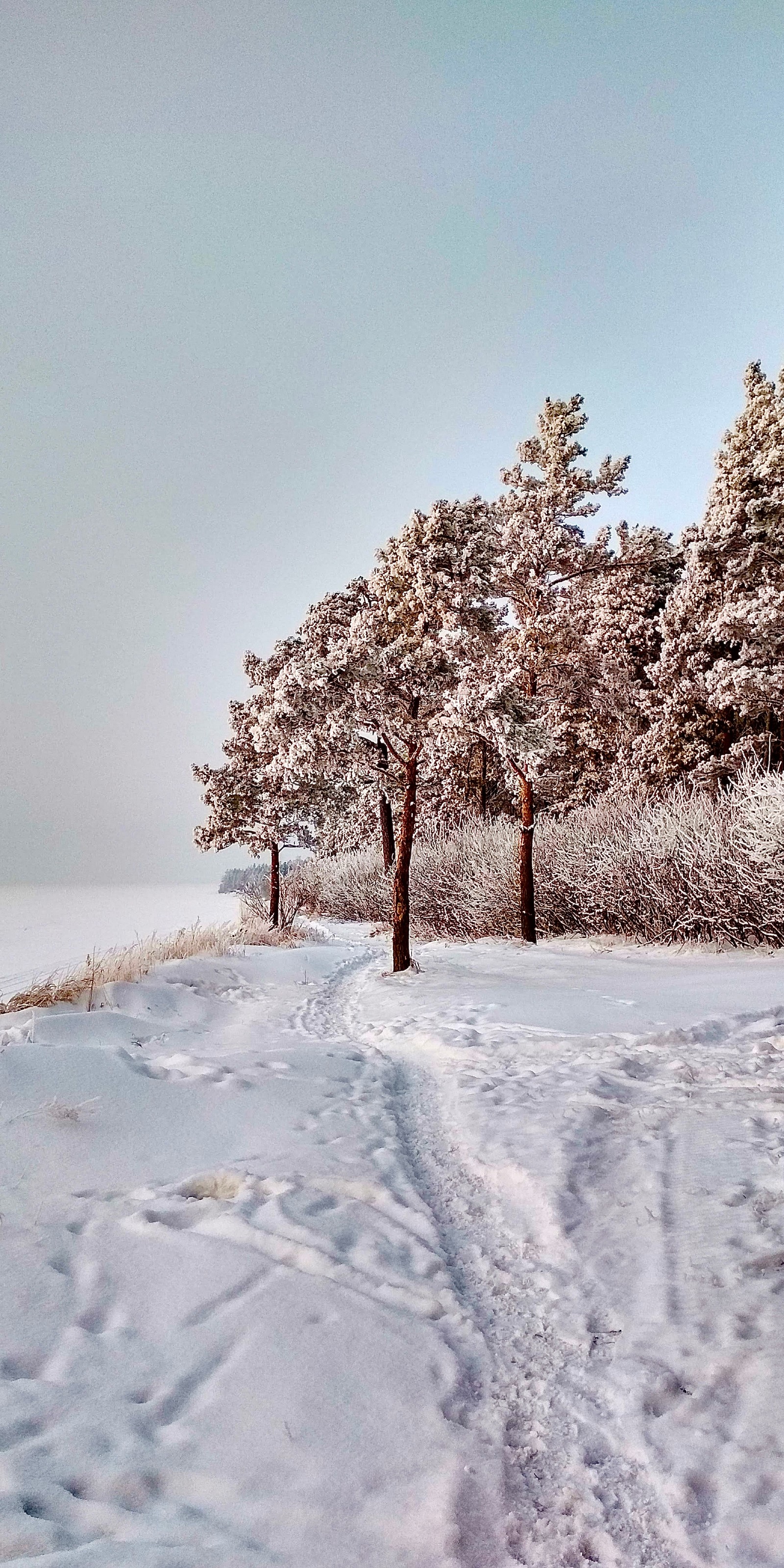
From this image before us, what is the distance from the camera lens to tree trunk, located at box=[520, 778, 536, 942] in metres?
14.8

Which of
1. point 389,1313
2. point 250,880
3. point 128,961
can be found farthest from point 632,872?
point 250,880

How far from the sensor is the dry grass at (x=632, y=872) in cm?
1166

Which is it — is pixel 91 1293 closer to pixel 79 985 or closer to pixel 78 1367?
pixel 78 1367

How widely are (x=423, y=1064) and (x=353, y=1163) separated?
252 centimetres

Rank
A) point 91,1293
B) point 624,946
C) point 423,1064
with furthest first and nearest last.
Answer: point 624,946, point 423,1064, point 91,1293

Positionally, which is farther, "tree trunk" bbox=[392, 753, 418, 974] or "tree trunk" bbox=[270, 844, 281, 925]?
"tree trunk" bbox=[270, 844, 281, 925]

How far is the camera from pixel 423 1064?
250 inches

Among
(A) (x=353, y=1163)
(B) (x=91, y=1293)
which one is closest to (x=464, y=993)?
(A) (x=353, y=1163)

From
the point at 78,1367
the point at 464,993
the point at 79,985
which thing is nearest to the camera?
the point at 78,1367

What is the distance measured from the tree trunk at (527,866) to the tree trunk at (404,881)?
3.62 meters

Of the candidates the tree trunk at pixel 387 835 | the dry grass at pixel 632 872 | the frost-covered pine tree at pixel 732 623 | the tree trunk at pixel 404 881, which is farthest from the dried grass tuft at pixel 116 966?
the frost-covered pine tree at pixel 732 623

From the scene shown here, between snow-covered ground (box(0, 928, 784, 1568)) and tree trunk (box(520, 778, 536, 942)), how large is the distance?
918 centimetres

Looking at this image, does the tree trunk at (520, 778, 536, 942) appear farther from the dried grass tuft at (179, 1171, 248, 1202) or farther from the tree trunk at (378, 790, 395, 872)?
the dried grass tuft at (179, 1171, 248, 1202)

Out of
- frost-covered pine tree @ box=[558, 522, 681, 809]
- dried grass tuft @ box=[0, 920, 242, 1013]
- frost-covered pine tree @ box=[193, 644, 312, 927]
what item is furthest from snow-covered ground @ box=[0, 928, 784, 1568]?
frost-covered pine tree @ box=[193, 644, 312, 927]
